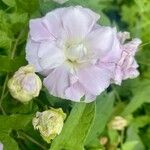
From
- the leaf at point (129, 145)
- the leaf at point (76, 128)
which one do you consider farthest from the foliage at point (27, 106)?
the leaf at point (129, 145)

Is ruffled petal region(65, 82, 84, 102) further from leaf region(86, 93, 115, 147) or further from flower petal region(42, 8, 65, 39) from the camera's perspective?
leaf region(86, 93, 115, 147)

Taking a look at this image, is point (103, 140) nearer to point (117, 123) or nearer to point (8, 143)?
point (117, 123)

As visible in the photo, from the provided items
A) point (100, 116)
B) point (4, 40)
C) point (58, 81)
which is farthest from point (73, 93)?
point (100, 116)

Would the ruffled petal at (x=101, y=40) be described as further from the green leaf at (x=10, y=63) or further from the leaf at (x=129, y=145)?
the leaf at (x=129, y=145)

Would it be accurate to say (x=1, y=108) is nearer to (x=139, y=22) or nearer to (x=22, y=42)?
(x=22, y=42)

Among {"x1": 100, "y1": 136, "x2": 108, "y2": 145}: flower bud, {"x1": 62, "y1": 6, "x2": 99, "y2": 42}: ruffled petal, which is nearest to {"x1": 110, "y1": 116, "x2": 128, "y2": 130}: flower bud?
{"x1": 100, "y1": 136, "x2": 108, "y2": 145}: flower bud

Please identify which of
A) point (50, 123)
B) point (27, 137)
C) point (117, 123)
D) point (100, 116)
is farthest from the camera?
point (117, 123)

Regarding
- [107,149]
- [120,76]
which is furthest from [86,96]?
[107,149]
